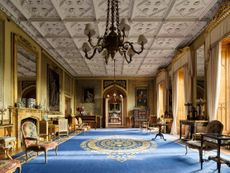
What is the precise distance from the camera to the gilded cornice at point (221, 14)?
6.23 m

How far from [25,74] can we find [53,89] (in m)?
3.51

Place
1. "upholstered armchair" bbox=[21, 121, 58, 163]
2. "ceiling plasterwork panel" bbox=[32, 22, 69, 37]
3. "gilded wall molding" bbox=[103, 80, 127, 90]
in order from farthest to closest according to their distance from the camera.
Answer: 1. "gilded wall molding" bbox=[103, 80, 127, 90]
2. "ceiling plasterwork panel" bbox=[32, 22, 69, 37]
3. "upholstered armchair" bbox=[21, 121, 58, 163]

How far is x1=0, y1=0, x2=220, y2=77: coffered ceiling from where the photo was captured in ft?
20.8

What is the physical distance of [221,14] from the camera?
6574mm

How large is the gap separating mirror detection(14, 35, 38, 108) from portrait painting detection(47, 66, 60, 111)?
199 cm

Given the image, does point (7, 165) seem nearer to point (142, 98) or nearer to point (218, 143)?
point (218, 143)

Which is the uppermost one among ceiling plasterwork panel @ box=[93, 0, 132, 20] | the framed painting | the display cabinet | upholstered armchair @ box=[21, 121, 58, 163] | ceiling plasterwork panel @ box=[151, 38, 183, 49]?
ceiling plasterwork panel @ box=[93, 0, 132, 20]

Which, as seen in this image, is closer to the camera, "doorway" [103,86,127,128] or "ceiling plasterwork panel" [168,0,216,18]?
"ceiling plasterwork panel" [168,0,216,18]

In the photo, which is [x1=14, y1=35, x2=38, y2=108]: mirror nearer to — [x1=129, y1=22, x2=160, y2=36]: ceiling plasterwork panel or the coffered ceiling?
the coffered ceiling

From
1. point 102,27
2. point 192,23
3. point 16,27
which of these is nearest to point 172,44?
point 192,23

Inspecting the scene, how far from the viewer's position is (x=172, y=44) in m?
10.1

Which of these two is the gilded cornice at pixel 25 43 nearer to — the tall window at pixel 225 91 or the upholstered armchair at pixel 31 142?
the upholstered armchair at pixel 31 142

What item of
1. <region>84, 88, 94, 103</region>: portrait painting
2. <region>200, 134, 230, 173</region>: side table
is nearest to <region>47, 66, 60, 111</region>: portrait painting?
<region>84, 88, 94, 103</region>: portrait painting

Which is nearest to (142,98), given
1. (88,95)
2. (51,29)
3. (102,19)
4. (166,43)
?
(88,95)
